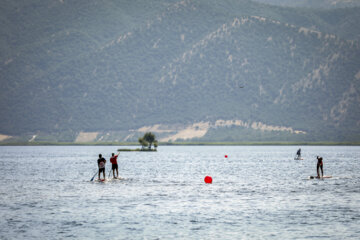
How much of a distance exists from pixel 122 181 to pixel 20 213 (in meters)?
34.1

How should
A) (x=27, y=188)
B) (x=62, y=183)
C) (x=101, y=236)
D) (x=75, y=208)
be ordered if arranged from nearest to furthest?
1. (x=101, y=236)
2. (x=75, y=208)
3. (x=27, y=188)
4. (x=62, y=183)

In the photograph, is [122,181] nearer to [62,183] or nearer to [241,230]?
[62,183]

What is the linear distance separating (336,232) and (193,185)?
3856cm

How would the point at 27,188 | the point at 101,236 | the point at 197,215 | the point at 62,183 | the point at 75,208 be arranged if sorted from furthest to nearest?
the point at 62,183 → the point at 27,188 → the point at 75,208 → the point at 197,215 → the point at 101,236

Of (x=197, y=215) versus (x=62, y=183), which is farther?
(x=62, y=183)

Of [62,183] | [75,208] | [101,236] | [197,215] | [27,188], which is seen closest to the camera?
[101,236]

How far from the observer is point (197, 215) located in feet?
163

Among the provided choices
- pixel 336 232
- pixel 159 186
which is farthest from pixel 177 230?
pixel 159 186

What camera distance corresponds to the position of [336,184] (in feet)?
255

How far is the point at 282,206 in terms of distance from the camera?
180 feet

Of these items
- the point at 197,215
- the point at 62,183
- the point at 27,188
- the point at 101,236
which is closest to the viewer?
the point at 101,236

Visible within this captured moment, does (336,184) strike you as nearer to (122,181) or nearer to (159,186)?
(159,186)

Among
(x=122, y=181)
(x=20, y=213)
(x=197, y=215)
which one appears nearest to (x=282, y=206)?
(x=197, y=215)

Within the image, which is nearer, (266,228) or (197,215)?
(266,228)
